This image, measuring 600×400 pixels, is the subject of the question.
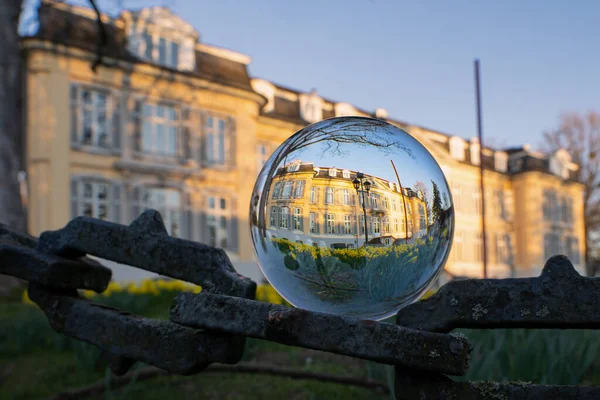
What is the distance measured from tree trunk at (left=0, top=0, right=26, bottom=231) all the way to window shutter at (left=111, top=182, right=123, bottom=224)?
7.31 metres

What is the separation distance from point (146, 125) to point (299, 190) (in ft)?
61.4

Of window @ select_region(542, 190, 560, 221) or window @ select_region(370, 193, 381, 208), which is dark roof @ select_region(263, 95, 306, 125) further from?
window @ select_region(370, 193, 381, 208)

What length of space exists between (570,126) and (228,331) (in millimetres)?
45654

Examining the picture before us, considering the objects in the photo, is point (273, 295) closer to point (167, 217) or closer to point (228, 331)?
point (228, 331)

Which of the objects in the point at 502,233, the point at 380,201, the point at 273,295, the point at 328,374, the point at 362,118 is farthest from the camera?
the point at 502,233

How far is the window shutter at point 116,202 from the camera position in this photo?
17.9 metres

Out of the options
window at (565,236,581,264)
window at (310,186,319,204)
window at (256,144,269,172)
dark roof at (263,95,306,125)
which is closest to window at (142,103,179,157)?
window at (256,144,269,172)

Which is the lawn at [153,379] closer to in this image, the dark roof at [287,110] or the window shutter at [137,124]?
the window shutter at [137,124]

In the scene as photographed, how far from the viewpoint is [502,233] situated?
36156mm

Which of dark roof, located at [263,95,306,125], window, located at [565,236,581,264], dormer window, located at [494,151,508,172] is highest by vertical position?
dark roof, located at [263,95,306,125]

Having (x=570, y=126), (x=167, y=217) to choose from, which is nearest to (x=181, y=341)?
(x=167, y=217)

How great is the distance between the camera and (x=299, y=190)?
4.35 ft

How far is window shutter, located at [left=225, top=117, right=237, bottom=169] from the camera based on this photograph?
68.8 feet

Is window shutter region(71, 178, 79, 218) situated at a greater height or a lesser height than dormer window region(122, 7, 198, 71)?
lesser
